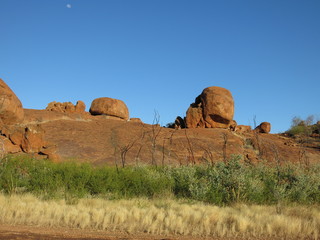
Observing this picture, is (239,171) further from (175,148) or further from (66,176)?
(175,148)

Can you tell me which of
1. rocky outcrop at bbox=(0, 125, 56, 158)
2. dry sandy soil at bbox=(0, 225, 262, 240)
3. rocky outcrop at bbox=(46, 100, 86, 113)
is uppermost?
rocky outcrop at bbox=(46, 100, 86, 113)

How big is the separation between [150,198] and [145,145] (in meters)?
15.0

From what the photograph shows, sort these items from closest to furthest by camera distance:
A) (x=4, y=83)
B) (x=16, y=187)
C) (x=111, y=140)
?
1. (x=16, y=187)
2. (x=4, y=83)
3. (x=111, y=140)

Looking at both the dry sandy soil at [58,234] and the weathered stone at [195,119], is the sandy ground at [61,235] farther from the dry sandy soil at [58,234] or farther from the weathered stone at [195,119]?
the weathered stone at [195,119]

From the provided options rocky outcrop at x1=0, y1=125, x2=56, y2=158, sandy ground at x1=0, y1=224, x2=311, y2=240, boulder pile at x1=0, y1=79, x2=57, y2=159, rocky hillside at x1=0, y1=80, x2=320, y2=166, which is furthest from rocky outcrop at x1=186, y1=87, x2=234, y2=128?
sandy ground at x1=0, y1=224, x2=311, y2=240

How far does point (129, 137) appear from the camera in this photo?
93.2ft

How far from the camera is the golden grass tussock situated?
8039 millimetres

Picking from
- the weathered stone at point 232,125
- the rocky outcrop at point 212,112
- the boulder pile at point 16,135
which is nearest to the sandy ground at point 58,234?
the boulder pile at point 16,135

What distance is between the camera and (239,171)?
12922 mm

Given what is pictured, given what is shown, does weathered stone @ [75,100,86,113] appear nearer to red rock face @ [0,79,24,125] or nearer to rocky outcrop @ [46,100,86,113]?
rocky outcrop @ [46,100,86,113]

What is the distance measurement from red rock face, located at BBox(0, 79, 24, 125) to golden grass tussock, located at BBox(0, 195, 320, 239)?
13751mm

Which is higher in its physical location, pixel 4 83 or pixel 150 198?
pixel 4 83

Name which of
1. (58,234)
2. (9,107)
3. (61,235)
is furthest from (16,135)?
(61,235)

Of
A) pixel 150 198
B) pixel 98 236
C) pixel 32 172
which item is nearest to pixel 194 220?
pixel 98 236
